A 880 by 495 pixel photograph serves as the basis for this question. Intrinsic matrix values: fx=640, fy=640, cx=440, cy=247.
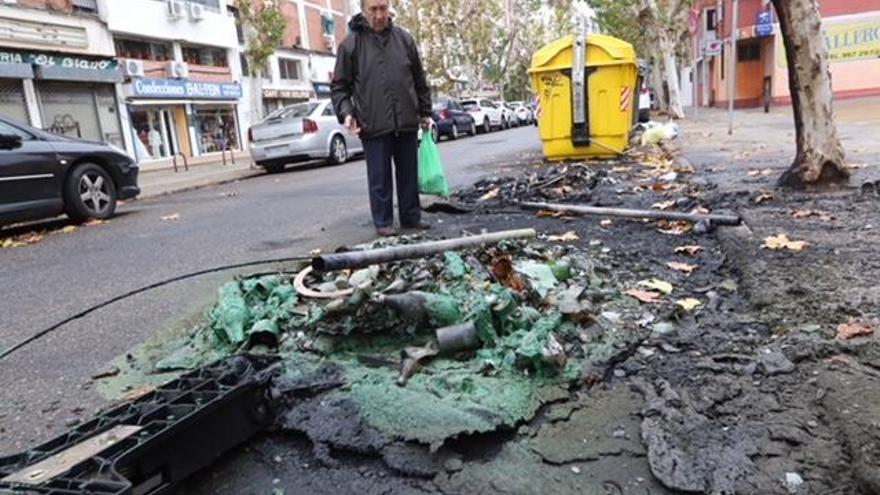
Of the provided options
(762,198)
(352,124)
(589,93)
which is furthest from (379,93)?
(589,93)

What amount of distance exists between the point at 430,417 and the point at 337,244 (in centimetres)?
333

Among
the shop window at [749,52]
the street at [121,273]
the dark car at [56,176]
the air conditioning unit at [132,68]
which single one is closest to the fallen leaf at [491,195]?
the street at [121,273]

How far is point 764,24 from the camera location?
30.2 meters

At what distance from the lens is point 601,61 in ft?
32.4

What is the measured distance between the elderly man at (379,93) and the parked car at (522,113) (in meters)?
31.5

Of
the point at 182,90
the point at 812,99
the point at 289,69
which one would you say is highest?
the point at 289,69

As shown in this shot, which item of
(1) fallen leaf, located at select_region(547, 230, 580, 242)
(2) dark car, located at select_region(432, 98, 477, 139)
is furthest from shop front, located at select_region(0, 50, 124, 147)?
(1) fallen leaf, located at select_region(547, 230, 580, 242)

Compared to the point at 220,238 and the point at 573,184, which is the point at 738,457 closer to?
the point at 220,238

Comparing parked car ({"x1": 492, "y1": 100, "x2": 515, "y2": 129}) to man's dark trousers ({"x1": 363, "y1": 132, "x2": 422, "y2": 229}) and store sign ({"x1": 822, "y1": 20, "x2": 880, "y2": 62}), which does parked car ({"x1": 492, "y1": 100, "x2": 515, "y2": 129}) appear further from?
man's dark trousers ({"x1": 363, "y1": 132, "x2": 422, "y2": 229})

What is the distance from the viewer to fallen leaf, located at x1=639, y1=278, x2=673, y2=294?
11.0 ft

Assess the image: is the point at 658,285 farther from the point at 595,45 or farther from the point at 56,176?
the point at 595,45

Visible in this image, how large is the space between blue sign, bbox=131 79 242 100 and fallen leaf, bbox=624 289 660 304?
23.2 metres

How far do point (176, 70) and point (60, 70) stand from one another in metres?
5.47

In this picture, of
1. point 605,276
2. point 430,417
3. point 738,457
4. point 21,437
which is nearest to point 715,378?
point 738,457
